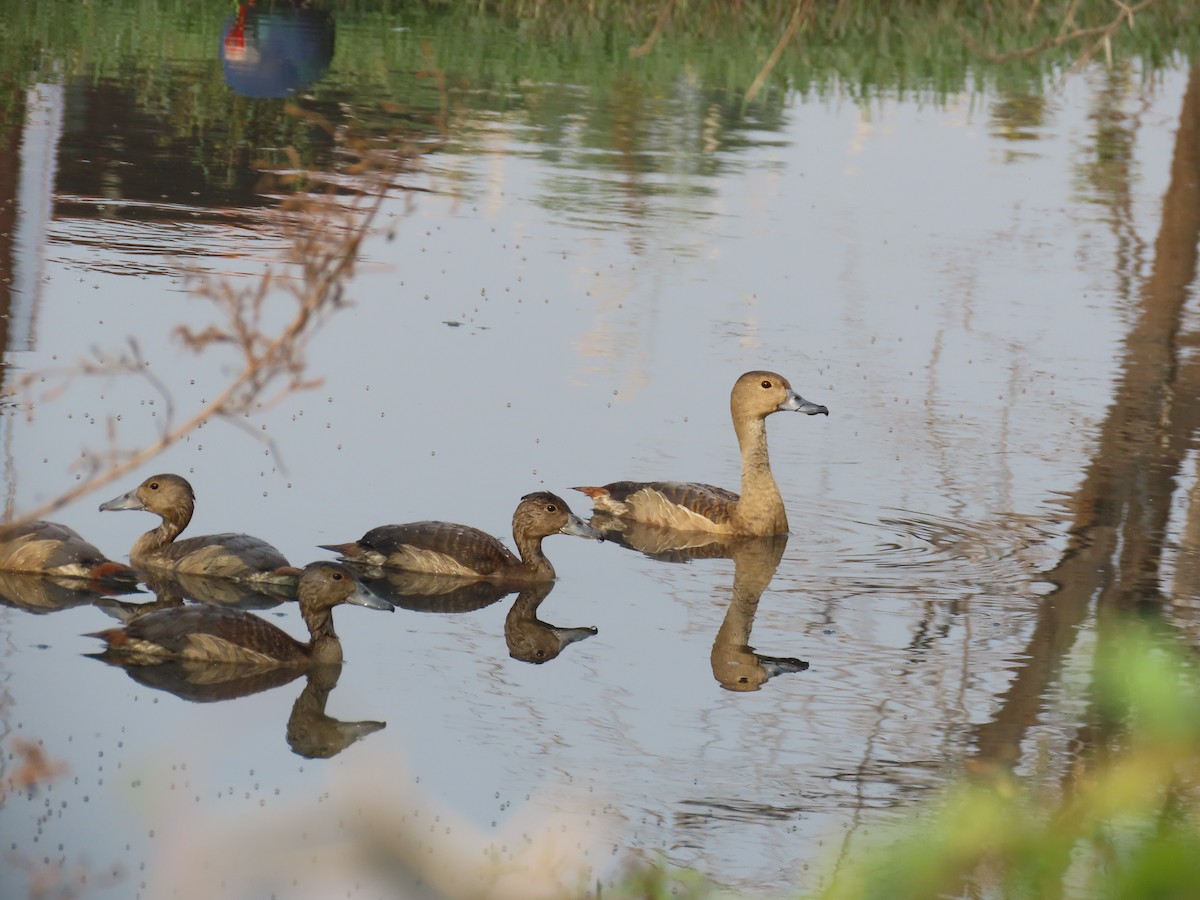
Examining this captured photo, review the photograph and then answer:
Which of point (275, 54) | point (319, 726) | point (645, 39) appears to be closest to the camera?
point (319, 726)

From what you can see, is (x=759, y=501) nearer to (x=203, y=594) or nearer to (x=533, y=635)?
(x=533, y=635)

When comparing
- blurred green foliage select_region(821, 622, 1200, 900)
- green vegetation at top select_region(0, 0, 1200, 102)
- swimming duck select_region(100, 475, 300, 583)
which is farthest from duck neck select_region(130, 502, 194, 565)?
green vegetation at top select_region(0, 0, 1200, 102)

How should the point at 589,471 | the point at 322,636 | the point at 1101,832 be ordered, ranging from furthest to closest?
the point at 589,471 < the point at 322,636 < the point at 1101,832

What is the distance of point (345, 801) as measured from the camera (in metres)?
7.34

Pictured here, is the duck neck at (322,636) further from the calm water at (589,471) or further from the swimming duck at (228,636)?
the calm water at (589,471)

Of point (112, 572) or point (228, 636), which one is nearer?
point (228, 636)

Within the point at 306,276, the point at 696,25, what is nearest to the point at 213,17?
the point at 696,25

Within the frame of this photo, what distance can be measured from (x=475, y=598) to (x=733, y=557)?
1.76 m

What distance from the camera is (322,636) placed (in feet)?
29.5

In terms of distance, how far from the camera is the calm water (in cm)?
727

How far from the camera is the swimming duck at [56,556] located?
9.48 meters

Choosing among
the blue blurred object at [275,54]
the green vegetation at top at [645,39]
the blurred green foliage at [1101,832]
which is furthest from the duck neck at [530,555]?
the green vegetation at top at [645,39]

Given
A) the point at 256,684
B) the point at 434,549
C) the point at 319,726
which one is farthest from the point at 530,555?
the point at 319,726

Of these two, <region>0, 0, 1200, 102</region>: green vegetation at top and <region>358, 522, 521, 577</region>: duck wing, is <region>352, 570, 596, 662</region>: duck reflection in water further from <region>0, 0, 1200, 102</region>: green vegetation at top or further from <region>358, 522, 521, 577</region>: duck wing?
<region>0, 0, 1200, 102</region>: green vegetation at top
